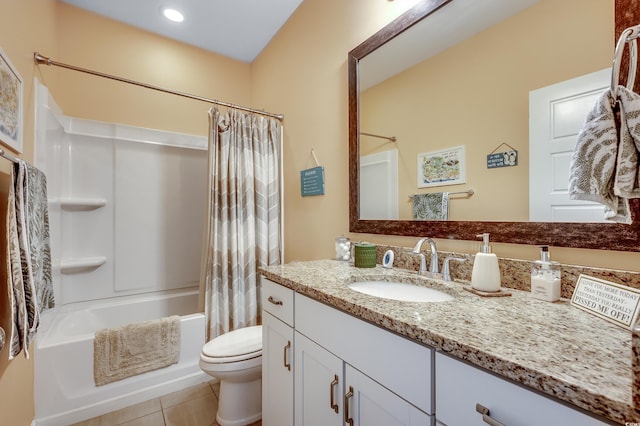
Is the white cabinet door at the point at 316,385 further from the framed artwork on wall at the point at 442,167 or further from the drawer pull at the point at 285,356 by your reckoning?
the framed artwork on wall at the point at 442,167

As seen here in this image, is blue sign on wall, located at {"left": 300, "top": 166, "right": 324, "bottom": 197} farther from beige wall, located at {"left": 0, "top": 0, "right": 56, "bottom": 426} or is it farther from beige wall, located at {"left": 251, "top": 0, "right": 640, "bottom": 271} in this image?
beige wall, located at {"left": 0, "top": 0, "right": 56, "bottom": 426}

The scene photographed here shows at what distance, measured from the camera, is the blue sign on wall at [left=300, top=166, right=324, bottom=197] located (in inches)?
75.5

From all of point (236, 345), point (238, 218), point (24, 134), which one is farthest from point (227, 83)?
point (236, 345)

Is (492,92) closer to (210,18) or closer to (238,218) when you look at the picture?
(238,218)

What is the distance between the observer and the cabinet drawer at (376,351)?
65 centimetres

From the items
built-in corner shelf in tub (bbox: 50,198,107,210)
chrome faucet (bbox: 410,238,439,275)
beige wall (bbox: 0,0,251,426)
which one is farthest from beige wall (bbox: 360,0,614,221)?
built-in corner shelf in tub (bbox: 50,198,107,210)

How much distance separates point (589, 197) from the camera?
2.34 feet

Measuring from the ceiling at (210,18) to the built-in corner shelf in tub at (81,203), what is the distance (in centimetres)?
150

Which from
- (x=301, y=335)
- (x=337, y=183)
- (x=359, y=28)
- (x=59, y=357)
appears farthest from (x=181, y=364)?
(x=359, y=28)

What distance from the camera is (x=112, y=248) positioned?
7.70ft

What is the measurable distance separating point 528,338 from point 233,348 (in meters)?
1.44

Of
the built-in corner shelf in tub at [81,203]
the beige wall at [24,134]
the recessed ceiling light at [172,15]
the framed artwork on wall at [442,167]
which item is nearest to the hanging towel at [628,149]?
the framed artwork on wall at [442,167]

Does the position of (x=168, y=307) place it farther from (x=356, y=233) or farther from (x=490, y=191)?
(x=490, y=191)

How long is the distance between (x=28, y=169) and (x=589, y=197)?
1931 mm
